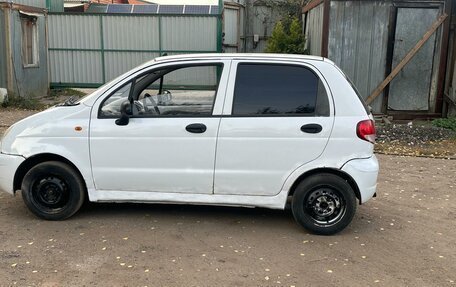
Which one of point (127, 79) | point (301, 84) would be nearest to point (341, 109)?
point (301, 84)

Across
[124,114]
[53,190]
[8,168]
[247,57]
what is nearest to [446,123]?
[247,57]

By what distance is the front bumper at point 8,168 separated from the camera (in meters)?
5.09

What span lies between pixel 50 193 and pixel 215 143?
182 centimetres

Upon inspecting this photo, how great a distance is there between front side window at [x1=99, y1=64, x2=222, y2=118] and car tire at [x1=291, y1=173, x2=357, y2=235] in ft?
4.06

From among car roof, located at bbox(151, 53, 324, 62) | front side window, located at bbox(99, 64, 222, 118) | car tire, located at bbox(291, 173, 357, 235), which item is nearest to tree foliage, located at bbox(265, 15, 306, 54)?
car roof, located at bbox(151, 53, 324, 62)

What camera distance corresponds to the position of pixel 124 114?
492 centimetres

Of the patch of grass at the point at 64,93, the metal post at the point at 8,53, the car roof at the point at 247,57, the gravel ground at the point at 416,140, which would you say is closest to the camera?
the car roof at the point at 247,57

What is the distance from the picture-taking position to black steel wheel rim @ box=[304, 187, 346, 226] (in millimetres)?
4914

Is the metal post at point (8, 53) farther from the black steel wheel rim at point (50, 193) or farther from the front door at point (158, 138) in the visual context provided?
the front door at point (158, 138)

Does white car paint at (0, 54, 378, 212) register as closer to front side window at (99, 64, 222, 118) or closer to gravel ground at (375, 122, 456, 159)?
front side window at (99, 64, 222, 118)

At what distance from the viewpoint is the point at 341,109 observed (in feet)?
15.9

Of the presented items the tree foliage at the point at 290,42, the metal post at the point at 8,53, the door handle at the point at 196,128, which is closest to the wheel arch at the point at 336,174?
the door handle at the point at 196,128

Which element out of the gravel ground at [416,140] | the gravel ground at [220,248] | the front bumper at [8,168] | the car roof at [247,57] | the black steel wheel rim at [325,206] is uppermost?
the car roof at [247,57]

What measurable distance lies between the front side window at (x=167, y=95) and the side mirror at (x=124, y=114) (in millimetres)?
63
